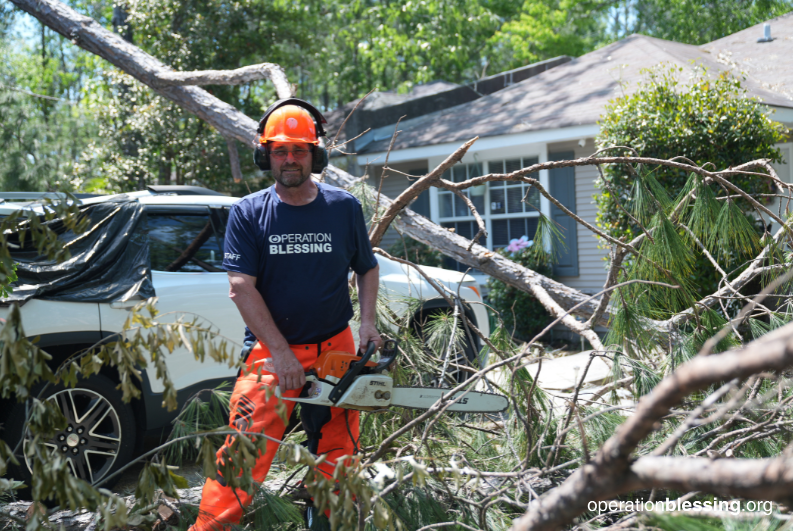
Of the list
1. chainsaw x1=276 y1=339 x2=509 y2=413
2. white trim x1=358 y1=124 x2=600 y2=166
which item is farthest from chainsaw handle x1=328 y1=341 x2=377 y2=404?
white trim x1=358 y1=124 x2=600 y2=166

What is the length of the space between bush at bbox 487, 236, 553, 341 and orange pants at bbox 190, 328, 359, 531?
18.9 ft

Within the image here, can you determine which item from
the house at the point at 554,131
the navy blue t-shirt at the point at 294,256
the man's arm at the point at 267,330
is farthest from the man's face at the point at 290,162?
the house at the point at 554,131

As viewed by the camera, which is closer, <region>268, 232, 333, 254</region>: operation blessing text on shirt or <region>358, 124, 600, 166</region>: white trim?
<region>268, 232, 333, 254</region>: operation blessing text on shirt

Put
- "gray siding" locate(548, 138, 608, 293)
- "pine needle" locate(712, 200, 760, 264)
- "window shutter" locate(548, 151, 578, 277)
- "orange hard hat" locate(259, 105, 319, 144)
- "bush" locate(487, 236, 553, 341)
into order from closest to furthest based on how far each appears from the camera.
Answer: "orange hard hat" locate(259, 105, 319, 144)
"pine needle" locate(712, 200, 760, 264)
"bush" locate(487, 236, 553, 341)
"gray siding" locate(548, 138, 608, 293)
"window shutter" locate(548, 151, 578, 277)

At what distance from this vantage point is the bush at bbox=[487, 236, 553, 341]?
843cm

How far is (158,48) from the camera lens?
34.7ft

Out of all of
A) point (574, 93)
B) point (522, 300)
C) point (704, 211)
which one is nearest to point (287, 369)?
point (704, 211)

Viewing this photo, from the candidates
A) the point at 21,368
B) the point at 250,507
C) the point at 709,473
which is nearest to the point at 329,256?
the point at 250,507

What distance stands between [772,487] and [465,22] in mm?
17266

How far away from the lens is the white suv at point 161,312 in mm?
3447

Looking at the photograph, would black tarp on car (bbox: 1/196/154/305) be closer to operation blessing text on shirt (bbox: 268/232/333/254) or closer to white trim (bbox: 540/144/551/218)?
operation blessing text on shirt (bbox: 268/232/333/254)

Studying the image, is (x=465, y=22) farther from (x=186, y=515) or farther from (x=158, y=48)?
(x=186, y=515)

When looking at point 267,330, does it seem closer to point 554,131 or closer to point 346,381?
point 346,381

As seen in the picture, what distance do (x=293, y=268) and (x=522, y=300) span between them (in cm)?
627
